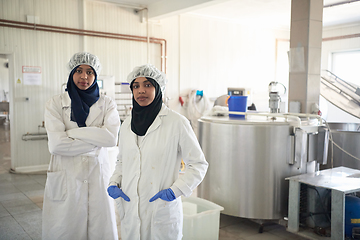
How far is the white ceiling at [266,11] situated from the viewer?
5.59m

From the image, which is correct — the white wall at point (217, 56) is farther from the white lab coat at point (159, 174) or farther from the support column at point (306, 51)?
the white lab coat at point (159, 174)

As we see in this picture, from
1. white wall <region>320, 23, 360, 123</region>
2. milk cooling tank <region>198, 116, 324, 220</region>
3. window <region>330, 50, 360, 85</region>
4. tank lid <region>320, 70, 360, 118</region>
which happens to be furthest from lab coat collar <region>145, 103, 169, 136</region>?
window <region>330, 50, 360, 85</region>

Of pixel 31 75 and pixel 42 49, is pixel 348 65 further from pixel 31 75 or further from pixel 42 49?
pixel 31 75

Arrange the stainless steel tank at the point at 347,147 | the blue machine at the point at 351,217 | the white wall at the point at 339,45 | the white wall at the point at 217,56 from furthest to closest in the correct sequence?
the white wall at the point at 339,45 → the white wall at the point at 217,56 → the stainless steel tank at the point at 347,147 → the blue machine at the point at 351,217

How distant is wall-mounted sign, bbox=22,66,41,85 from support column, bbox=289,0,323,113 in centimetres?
368

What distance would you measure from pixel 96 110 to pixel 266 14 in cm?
537

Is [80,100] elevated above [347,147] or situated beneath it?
elevated above

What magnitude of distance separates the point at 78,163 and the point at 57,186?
0.17 m

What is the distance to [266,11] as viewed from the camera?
617 cm

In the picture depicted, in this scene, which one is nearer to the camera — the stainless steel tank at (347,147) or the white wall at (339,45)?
the stainless steel tank at (347,147)

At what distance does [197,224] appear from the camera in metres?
2.37

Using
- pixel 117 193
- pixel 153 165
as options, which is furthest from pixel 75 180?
pixel 153 165

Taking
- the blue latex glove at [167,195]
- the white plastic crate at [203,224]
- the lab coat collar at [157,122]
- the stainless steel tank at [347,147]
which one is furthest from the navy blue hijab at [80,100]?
the stainless steel tank at [347,147]

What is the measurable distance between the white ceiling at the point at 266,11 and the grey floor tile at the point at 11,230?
3.83m
